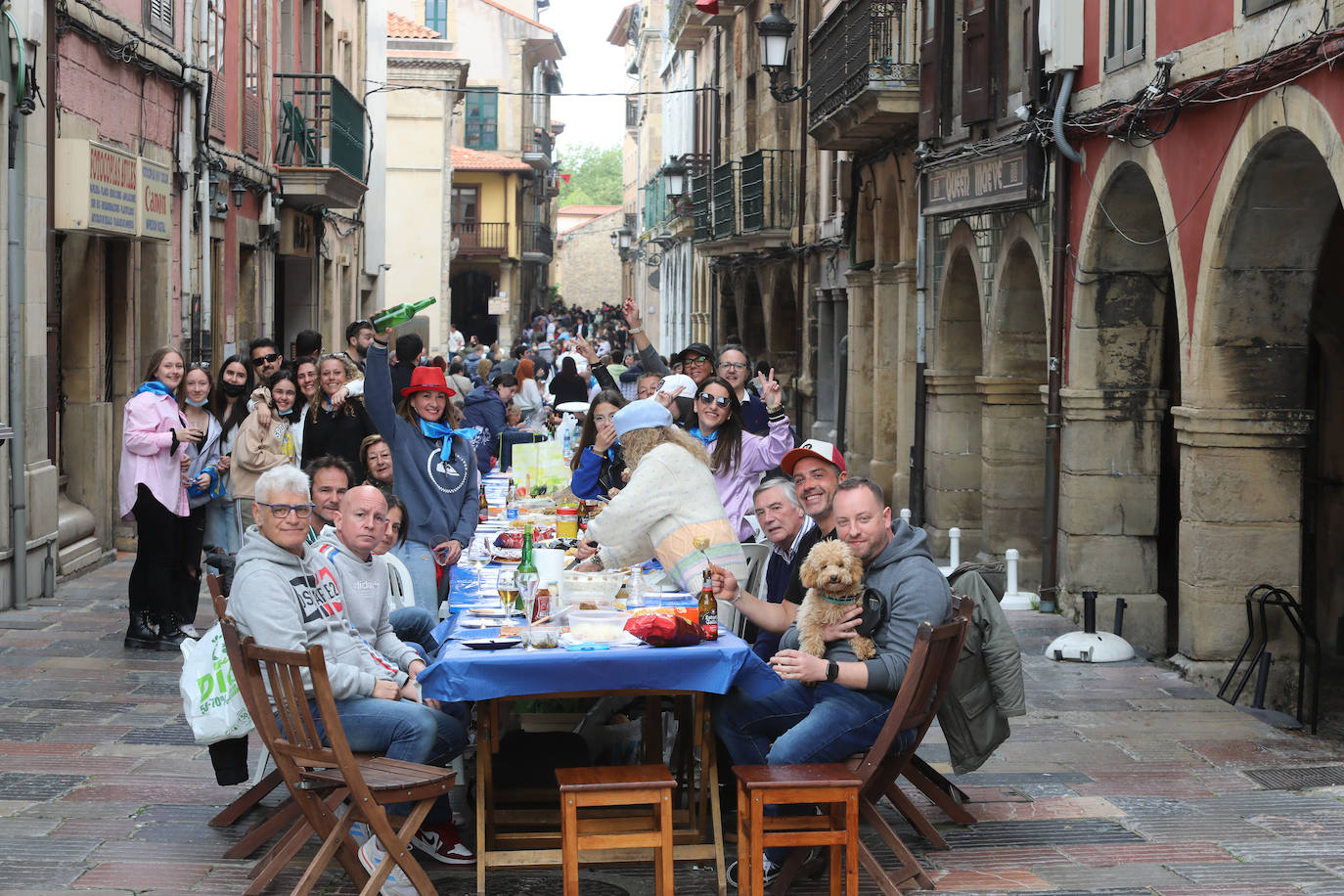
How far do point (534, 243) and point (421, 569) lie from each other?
5289 cm

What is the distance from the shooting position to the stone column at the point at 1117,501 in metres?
11.8

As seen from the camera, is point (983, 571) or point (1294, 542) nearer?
point (983, 571)

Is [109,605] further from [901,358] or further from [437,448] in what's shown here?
[901,358]

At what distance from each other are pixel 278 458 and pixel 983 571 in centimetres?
487

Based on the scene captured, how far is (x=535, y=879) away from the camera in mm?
5965

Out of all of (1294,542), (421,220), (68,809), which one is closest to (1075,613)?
(1294,542)

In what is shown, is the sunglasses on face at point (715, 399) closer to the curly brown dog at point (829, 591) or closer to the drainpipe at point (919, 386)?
the curly brown dog at point (829, 591)

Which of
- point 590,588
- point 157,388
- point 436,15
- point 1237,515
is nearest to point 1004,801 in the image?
point 590,588

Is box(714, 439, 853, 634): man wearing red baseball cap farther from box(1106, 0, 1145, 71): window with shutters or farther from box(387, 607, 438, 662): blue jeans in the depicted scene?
box(1106, 0, 1145, 71): window with shutters

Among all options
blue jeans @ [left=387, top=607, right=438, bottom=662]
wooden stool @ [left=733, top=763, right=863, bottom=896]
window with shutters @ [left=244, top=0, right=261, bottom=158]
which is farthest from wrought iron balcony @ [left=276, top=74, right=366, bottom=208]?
wooden stool @ [left=733, top=763, right=863, bottom=896]

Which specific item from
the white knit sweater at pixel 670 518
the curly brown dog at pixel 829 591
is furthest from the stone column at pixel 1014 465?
the curly brown dog at pixel 829 591

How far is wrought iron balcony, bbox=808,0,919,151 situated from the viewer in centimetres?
1642

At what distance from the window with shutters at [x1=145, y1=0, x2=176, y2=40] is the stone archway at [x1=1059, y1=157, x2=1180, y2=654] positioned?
813cm

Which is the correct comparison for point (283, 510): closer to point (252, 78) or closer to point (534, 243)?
point (252, 78)
